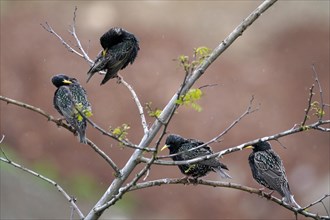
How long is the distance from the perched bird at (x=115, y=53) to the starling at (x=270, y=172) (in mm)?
1673

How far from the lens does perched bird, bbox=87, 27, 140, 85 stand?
22.9 feet

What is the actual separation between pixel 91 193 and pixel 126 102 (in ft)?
9.07

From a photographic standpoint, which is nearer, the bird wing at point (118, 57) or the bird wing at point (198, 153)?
the bird wing at point (198, 153)

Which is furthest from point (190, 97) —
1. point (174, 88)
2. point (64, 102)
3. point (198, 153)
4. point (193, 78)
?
point (174, 88)

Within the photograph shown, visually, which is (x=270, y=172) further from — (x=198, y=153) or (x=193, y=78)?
(x=193, y=78)

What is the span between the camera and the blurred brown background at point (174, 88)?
1622 centimetres

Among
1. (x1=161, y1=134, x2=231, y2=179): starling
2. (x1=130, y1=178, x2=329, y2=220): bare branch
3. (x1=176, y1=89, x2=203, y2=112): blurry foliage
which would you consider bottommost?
(x1=130, y1=178, x2=329, y2=220): bare branch

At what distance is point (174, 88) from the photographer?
1719 centimetres

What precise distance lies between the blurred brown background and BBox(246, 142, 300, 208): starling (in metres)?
8.16

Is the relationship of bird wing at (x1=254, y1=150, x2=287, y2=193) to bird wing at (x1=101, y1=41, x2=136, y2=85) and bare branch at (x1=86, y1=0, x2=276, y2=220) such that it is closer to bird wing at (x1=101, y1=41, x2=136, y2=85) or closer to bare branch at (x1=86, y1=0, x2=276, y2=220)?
bird wing at (x1=101, y1=41, x2=136, y2=85)

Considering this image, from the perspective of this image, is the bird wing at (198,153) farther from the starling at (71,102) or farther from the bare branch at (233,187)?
the starling at (71,102)

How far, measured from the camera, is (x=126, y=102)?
17.2 metres

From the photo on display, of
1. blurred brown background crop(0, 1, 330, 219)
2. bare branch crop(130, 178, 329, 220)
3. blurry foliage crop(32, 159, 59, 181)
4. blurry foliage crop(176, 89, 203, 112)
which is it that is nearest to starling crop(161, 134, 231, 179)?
bare branch crop(130, 178, 329, 220)

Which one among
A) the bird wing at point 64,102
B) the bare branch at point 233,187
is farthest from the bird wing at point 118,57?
the bare branch at point 233,187
